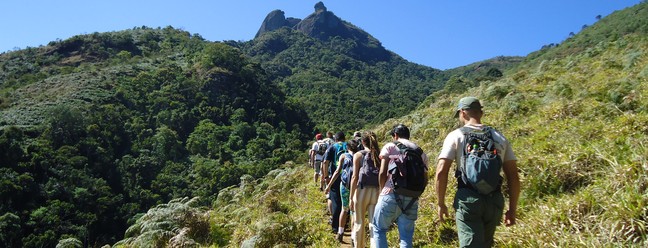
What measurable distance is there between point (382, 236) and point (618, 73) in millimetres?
10167

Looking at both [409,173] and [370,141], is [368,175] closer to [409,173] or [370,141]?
[370,141]

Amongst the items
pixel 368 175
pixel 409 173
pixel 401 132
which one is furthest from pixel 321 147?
pixel 409 173

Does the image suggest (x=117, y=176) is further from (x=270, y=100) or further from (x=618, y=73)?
(x=618, y=73)

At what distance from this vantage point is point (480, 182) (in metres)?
2.75

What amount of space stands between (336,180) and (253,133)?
59369mm

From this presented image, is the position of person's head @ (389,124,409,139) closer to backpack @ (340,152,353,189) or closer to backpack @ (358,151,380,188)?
backpack @ (358,151,380,188)

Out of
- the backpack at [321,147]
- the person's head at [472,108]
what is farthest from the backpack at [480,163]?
the backpack at [321,147]

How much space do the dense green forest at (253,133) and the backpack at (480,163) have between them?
53.9 inches

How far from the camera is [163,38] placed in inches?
4284

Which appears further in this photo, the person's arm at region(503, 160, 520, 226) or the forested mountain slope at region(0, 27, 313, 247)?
the forested mountain slope at region(0, 27, 313, 247)

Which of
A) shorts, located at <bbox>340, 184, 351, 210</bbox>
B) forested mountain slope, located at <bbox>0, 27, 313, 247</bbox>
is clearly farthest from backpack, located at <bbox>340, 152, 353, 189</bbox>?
forested mountain slope, located at <bbox>0, 27, 313, 247</bbox>

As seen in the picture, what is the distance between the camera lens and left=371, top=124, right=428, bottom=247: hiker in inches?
149

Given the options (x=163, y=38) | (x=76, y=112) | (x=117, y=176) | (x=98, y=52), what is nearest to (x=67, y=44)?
(x=98, y=52)

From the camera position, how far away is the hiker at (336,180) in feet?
20.0
